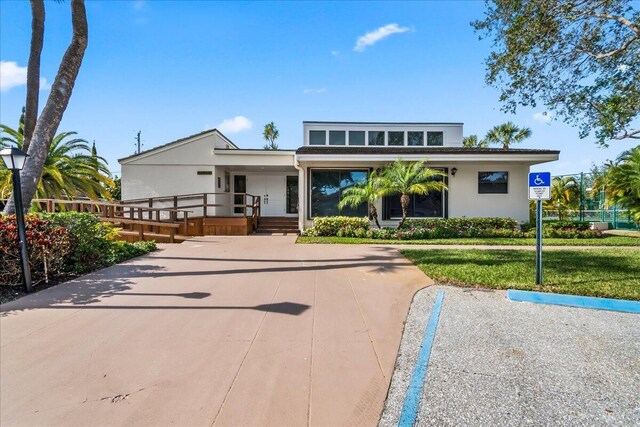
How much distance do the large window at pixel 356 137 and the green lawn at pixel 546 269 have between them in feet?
34.3

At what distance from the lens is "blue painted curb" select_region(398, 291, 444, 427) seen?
254 cm

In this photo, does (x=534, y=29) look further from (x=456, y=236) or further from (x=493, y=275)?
(x=456, y=236)

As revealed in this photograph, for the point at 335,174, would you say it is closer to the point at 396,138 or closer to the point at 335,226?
the point at 335,226

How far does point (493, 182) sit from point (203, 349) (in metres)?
14.9

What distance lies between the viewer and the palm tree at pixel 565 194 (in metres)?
18.3

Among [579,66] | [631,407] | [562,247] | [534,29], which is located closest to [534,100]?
[579,66]

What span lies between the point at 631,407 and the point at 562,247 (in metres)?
9.84

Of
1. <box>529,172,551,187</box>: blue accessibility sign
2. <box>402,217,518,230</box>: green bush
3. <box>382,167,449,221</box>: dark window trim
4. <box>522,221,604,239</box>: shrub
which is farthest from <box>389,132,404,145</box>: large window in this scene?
<box>529,172,551,187</box>: blue accessibility sign

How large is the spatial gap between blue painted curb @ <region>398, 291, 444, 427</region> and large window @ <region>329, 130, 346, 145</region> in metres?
15.4

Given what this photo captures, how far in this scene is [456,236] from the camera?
1345cm

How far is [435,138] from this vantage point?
63.2ft

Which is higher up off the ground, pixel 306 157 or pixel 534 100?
pixel 534 100

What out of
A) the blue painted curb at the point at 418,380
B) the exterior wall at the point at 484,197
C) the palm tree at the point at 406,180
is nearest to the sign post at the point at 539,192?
the blue painted curb at the point at 418,380

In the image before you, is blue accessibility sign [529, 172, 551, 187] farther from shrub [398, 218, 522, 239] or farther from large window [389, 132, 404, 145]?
large window [389, 132, 404, 145]
